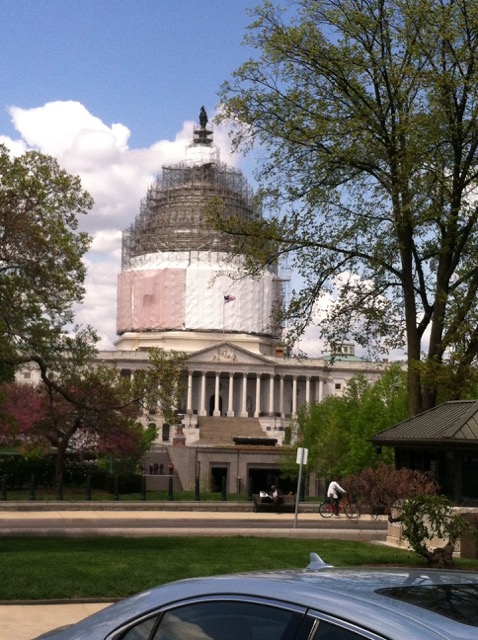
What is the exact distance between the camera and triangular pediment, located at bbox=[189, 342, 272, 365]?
137375mm

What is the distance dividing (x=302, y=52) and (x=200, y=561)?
11833mm

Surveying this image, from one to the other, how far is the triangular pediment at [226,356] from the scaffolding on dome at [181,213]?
43.1ft

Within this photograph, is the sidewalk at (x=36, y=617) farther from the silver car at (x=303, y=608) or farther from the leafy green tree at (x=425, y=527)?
the silver car at (x=303, y=608)

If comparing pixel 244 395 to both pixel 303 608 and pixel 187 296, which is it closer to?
pixel 187 296

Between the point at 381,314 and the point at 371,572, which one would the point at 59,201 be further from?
the point at 371,572

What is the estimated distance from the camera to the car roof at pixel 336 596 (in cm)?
383

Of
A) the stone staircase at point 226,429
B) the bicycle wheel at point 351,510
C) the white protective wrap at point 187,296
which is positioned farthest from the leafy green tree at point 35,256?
the white protective wrap at point 187,296

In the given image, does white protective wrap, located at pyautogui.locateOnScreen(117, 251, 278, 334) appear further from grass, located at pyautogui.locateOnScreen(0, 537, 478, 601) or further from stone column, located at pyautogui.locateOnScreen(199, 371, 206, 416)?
grass, located at pyautogui.locateOnScreen(0, 537, 478, 601)

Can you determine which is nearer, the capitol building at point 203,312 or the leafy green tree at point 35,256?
the leafy green tree at point 35,256

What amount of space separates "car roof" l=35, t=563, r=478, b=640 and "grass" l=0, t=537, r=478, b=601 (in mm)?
9512

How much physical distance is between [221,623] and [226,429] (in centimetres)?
11140

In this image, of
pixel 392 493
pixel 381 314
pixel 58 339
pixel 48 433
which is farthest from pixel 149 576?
pixel 48 433

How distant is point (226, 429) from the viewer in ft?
378

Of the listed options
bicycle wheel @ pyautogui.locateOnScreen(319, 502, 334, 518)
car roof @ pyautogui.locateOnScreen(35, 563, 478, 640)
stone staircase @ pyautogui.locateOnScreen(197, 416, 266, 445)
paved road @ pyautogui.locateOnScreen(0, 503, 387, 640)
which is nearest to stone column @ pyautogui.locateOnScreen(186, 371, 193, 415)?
stone staircase @ pyautogui.locateOnScreen(197, 416, 266, 445)
